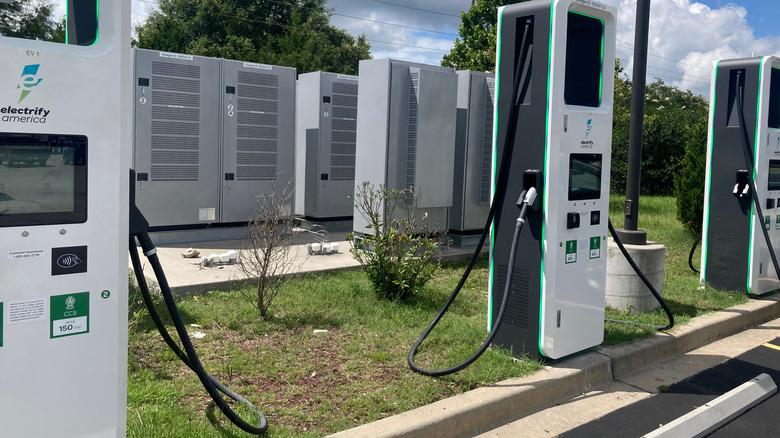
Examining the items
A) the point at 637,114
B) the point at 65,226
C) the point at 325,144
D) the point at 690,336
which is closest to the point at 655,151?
the point at 325,144

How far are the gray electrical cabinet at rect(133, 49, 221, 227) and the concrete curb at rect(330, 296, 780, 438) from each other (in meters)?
5.71

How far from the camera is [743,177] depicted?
7664 mm

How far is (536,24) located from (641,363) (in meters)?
2.93

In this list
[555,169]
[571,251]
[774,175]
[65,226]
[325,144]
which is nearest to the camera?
[65,226]

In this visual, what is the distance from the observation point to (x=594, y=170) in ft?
17.0

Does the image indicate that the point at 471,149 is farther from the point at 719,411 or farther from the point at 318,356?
the point at 719,411

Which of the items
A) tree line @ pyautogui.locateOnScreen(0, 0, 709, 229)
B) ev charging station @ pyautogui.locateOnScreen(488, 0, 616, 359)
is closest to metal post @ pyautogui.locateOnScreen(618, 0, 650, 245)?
ev charging station @ pyautogui.locateOnScreen(488, 0, 616, 359)

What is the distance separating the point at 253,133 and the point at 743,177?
6.29 meters

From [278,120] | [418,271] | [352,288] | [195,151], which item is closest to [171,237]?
[195,151]

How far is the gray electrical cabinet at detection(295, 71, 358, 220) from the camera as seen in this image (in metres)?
10.5

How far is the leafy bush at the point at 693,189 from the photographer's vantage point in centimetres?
1177

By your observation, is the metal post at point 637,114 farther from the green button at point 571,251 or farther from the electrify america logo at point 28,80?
the electrify america logo at point 28,80

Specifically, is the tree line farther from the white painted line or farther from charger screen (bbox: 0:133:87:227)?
charger screen (bbox: 0:133:87:227)

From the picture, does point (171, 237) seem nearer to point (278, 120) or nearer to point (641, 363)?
point (278, 120)
